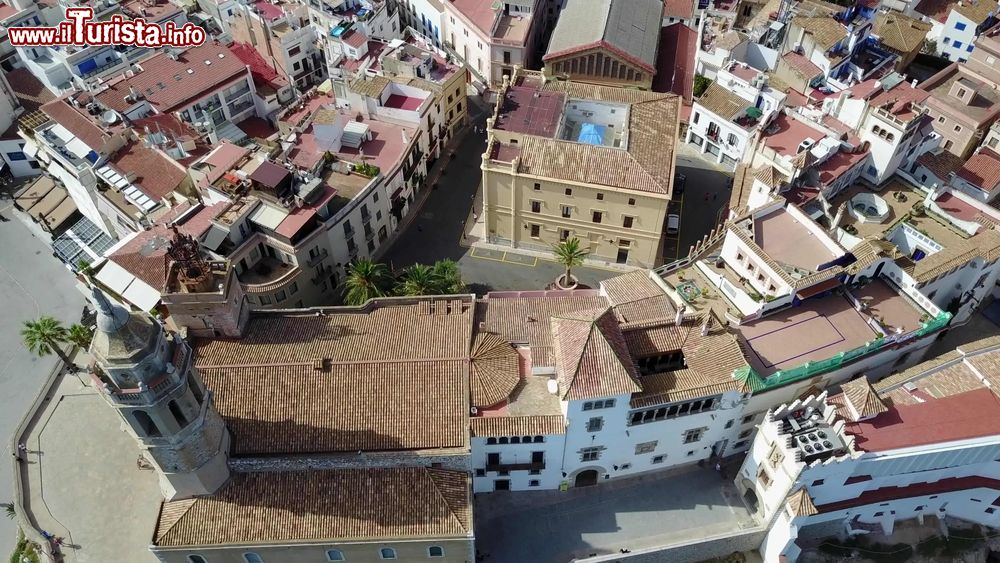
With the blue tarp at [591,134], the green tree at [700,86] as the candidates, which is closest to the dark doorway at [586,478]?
the blue tarp at [591,134]

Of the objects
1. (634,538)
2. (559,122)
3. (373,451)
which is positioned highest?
(559,122)

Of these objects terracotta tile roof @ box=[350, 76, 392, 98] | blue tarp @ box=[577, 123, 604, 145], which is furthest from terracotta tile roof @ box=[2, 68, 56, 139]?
blue tarp @ box=[577, 123, 604, 145]

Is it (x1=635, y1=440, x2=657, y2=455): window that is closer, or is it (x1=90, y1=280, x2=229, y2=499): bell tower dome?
(x1=90, y1=280, x2=229, y2=499): bell tower dome

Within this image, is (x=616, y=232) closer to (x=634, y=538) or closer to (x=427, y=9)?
(x=634, y=538)

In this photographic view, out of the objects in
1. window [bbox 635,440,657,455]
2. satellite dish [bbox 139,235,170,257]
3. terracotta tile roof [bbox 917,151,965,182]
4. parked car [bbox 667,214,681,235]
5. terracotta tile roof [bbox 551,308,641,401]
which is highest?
terracotta tile roof [bbox 917,151,965,182]

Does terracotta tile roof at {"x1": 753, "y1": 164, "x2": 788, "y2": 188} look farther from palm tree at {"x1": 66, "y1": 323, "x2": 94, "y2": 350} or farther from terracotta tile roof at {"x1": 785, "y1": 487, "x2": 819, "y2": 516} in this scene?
palm tree at {"x1": 66, "y1": 323, "x2": 94, "y2": 350}

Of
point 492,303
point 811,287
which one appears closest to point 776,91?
point 811,287
